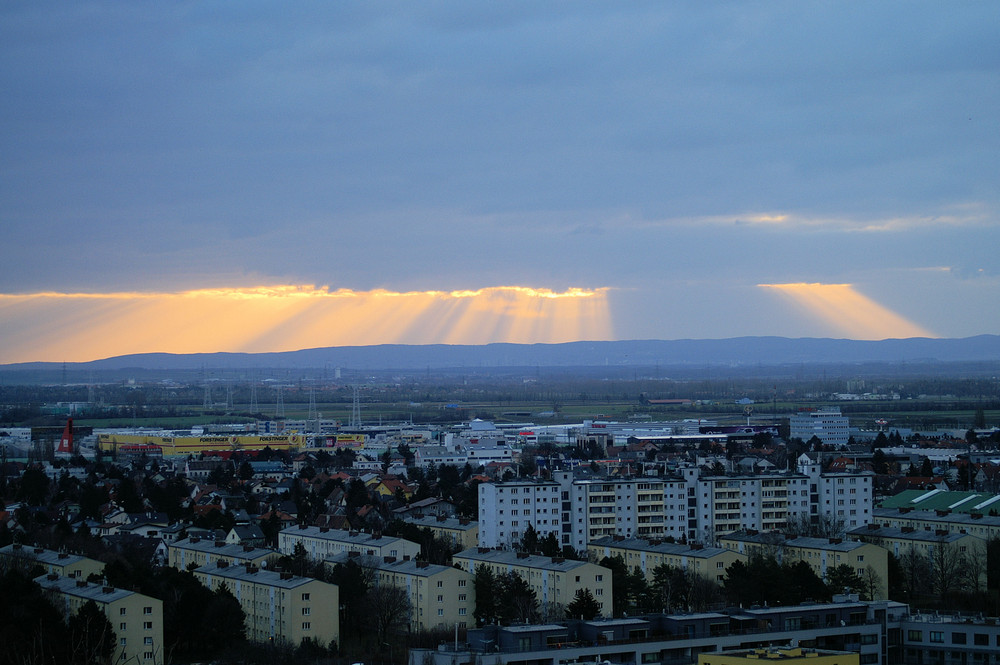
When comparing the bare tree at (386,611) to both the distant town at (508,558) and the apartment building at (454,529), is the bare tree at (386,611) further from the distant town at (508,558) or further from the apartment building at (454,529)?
the apartment building at (454,529)

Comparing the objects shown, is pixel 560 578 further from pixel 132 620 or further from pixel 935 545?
pixel 935 545

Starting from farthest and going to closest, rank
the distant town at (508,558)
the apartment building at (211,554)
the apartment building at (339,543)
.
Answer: the apartment building at (339,543) → the apartment building at (211,554) → the distant town at (508,558)

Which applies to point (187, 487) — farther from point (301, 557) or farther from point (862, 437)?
point (862, 437)

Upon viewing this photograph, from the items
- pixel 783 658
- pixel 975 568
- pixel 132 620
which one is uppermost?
pixel 783 658

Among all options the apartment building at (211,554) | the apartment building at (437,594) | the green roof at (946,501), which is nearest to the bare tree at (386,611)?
the apartment building at (437,594)

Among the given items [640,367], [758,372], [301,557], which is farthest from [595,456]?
[640,367]

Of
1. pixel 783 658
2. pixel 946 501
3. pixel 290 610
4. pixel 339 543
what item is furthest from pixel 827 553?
pixel 783 658

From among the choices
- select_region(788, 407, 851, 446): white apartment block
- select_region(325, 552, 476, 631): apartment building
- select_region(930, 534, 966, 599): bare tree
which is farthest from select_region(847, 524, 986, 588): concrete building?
select_region(788, 407, 851, 446): white apartment block
